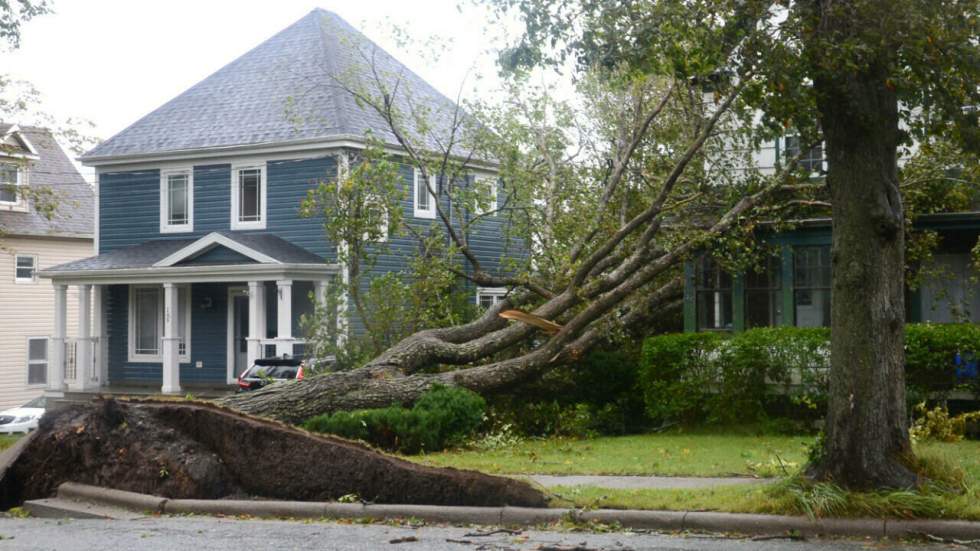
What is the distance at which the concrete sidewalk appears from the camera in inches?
433

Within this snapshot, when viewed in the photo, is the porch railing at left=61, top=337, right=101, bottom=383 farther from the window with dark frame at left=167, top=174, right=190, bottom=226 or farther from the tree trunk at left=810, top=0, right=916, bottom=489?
the tree trunk at left=810, top=0, right=916, bottom=489

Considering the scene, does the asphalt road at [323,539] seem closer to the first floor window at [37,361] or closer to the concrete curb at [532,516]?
the concrete curb at [532,516]

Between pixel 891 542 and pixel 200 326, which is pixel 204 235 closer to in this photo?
pixel 200 326

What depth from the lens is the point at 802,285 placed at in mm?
18250

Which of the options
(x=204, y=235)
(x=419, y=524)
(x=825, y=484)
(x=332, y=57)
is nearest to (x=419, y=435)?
(x=419, y=524)

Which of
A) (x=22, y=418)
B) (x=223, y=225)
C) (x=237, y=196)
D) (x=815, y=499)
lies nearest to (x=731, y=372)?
(x=815, y=499)

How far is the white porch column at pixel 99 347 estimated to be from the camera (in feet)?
93.0

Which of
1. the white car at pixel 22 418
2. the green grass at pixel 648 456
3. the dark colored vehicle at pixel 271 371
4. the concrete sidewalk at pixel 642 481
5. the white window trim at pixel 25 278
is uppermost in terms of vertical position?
the white window trim at pixel 25 278

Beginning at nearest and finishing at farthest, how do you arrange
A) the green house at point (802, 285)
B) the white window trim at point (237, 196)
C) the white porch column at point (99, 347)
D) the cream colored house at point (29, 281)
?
the green house at point (802, 285)
the white window trim at point (237, 196)
the white porch column at point (99, 347)
the cream colored house at point (29, 281)

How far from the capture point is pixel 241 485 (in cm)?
1097

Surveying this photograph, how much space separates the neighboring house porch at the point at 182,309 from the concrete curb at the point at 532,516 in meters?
13.3

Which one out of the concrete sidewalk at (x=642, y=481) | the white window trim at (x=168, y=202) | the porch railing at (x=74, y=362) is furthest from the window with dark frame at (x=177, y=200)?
the concrete sidewalk at (x=642, y=481)

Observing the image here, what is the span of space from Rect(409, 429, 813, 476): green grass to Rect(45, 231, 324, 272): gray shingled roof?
32.9ft

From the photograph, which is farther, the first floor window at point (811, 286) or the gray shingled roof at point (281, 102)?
the gray shingled roof at point (281, 102)
